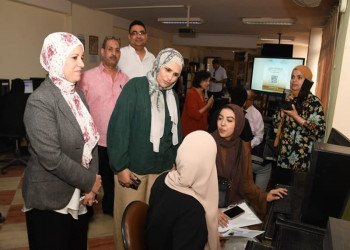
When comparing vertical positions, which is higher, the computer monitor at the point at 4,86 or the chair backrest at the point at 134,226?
the computer monitor at the point at 4,86

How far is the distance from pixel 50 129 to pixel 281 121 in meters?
1.82

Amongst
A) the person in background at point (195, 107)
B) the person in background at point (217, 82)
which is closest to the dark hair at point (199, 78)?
the person in background at point (195, 107)

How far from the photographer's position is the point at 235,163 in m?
1.77

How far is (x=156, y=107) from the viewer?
5.62 feet

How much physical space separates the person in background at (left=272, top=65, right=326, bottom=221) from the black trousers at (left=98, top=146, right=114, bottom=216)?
4.75 feet

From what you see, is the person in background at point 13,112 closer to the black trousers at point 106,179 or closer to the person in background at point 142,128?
the black trousers at point 106,179

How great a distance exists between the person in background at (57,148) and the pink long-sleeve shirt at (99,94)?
882mm

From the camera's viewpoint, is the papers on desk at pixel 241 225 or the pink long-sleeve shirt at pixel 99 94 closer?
the papers on desk at pixel 241 225

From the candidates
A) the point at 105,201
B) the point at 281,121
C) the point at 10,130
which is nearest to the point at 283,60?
the point at 281,121

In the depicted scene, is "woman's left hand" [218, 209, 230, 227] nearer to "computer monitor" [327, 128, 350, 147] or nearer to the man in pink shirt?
"computer monitor" [327, 128, 350, 147]

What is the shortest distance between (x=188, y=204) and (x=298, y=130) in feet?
4.58

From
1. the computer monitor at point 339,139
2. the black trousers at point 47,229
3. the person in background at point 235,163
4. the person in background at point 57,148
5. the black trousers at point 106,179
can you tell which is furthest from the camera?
the black trousers at point 106,179

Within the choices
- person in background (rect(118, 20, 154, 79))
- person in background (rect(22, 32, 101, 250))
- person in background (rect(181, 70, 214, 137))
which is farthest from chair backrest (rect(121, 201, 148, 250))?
person in background (rect(181, 70, 214, 137))

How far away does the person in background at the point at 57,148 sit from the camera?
126cm
